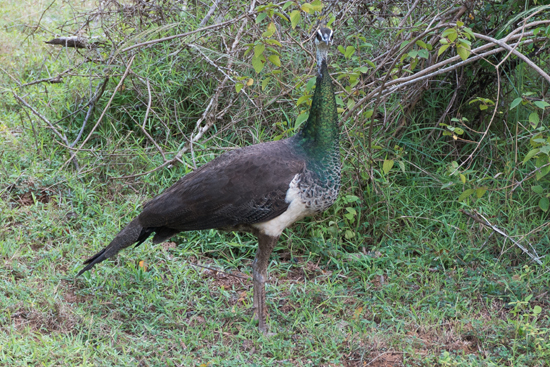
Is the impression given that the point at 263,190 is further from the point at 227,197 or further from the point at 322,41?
the point at 322,41

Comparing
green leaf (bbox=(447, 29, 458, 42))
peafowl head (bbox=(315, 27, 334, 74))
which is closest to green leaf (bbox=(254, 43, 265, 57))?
peafowl head (bbox=(315, 27, 334, 74))

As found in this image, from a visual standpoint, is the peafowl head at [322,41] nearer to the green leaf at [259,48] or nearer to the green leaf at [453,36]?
the green leaf at [259,48]

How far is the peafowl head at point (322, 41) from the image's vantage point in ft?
12.5

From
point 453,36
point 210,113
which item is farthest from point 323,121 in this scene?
point 210,113

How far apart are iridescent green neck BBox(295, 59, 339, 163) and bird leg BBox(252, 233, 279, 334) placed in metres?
0.66

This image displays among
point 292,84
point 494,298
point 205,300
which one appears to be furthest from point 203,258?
point 494,298

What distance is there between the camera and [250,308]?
421 cm

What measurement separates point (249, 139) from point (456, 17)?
82.6 inches

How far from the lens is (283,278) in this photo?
4.63 meters

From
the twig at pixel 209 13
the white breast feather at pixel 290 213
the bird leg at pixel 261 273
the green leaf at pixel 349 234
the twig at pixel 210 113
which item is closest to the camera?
the white breast feather at pixel 290 213

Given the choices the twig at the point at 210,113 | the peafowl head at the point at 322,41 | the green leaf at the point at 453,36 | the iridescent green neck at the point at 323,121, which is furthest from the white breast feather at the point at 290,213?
the twig at the point at 210,113

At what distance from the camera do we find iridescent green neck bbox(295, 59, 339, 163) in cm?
396

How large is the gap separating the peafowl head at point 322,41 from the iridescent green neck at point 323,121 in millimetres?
31

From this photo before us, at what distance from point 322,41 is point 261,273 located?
1.62 meters
